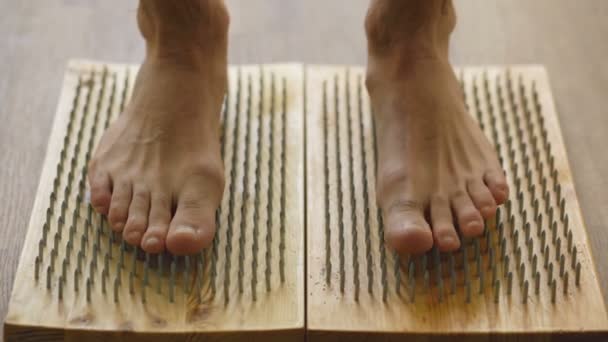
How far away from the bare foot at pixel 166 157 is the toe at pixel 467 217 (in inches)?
11.4

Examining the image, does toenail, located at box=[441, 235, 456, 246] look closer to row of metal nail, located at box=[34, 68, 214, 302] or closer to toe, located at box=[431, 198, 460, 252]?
toe, located at box=[431, 198, 460, 252]

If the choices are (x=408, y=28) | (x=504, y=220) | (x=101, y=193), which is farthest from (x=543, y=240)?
(x=101, y=193)

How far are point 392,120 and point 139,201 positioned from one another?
339mm

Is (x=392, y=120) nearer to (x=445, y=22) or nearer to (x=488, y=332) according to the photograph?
(x=445, y=22)

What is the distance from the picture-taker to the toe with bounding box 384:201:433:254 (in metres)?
0.97

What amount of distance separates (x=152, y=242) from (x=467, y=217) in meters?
0.37

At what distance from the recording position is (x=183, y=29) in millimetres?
1097

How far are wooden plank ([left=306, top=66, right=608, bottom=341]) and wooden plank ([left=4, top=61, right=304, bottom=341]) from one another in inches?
1.3

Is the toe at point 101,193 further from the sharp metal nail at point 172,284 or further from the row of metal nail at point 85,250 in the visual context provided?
the sharp metal nail at point 172,284

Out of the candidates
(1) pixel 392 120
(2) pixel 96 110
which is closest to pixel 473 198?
(1) pixel 392 120

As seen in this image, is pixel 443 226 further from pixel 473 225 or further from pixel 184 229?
pixel 184 229

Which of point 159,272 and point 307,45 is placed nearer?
point 159,272

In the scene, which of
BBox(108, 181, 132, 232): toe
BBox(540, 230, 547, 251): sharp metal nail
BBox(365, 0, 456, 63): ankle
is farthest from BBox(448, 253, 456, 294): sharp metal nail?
BBox(108, 181, 132, 232): toe

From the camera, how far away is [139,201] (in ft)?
3.30
